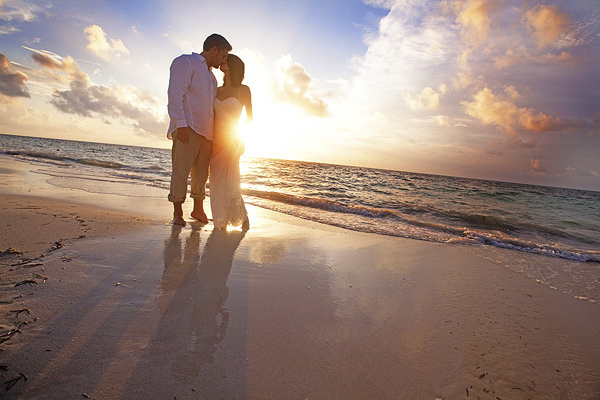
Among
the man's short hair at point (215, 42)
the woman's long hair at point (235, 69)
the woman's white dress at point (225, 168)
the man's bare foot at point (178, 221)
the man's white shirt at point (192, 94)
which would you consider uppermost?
the man's short hair at point (215, 42)

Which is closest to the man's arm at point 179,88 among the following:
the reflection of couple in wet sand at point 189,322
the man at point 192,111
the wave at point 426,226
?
the man at point 192,111

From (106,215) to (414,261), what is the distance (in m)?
4.07

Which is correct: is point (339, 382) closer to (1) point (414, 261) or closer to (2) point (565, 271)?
(1) point (414, 261)

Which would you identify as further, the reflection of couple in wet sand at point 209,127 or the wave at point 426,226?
the wave at point 426,226

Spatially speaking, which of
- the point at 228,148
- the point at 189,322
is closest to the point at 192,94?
the point at 228,148

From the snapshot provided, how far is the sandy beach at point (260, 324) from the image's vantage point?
116 cm

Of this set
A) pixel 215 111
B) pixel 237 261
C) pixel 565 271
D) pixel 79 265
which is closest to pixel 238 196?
pixel 215 111

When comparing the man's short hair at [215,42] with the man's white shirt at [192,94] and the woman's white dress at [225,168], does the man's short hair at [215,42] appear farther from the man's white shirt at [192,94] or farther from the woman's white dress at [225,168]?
the woman's white dress at [225,168]

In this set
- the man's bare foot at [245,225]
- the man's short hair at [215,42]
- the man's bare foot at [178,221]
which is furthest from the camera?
the man's bare foot at [245,225]

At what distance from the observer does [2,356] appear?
3.56 feet

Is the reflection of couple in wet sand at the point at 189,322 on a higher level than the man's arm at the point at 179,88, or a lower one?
lower

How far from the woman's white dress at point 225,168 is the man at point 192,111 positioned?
0.14 meters

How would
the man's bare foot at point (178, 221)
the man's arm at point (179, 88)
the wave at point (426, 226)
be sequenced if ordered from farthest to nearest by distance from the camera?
the wave at point (426, 226)
the man's bare foot at point (178, 221)
the man's arm at point (179, 88)

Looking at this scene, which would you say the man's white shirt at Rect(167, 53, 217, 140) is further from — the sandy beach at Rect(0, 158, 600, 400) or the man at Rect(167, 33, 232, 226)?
the sandy beach at Rect(0, 158, 600, 400)
